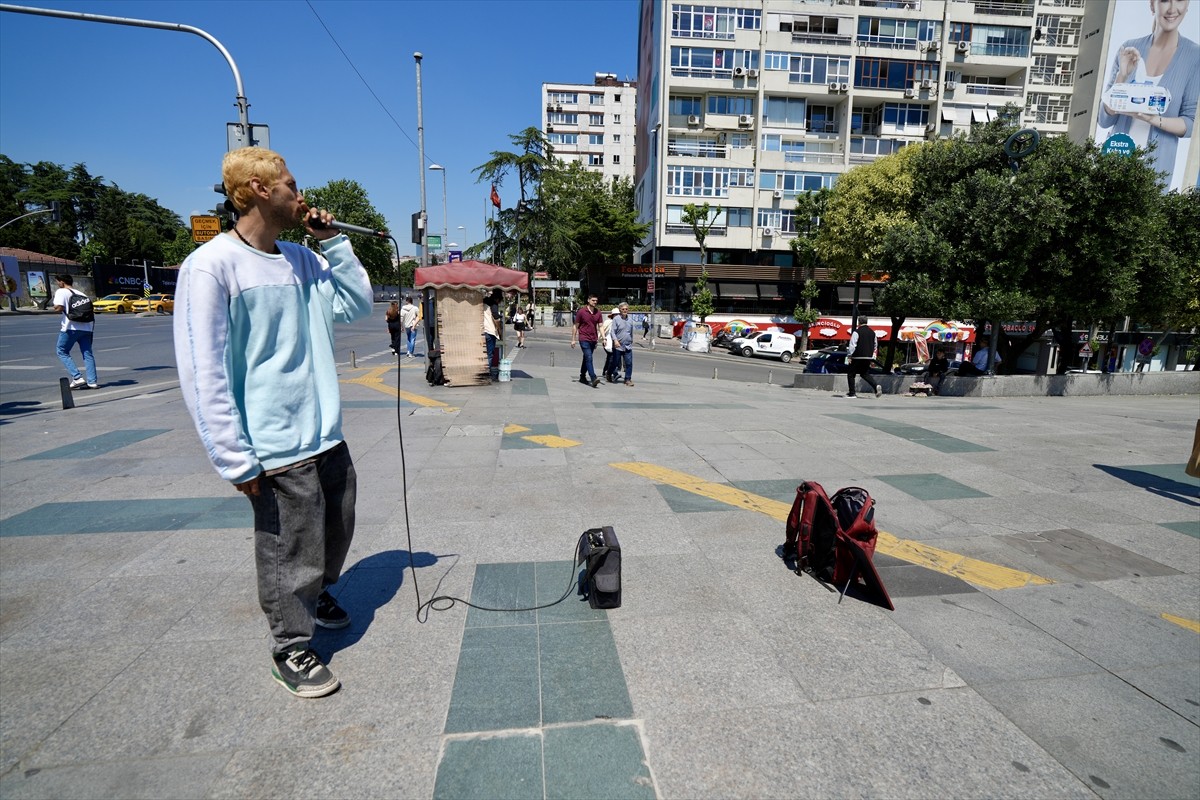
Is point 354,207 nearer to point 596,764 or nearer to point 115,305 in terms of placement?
point 115,305

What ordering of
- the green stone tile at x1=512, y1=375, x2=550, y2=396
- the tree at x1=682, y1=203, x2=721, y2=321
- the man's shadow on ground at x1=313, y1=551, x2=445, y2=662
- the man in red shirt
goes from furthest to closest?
the tree at x1=682, y1=203, x2=721, y2=321 → the man in red shirt → the green stone tile at x1=512, y1=375, x2=550, y2=396 → the man's shadow on ground at x1=313, y1=551, x2=445, y2=662

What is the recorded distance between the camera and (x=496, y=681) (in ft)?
8.96

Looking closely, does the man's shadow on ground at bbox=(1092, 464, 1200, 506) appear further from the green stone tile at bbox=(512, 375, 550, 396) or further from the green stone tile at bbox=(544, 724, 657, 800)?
the green stone tile at bbox=(512, 375, 550, 396)

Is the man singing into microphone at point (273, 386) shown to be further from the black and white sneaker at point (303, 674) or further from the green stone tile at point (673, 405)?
Result: the green stone tile at point (673, 405)

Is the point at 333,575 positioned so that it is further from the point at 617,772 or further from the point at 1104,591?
the point at 1104,591

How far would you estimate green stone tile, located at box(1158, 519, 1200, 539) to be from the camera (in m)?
5.03

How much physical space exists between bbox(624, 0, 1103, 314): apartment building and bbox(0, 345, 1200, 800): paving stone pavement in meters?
40.2

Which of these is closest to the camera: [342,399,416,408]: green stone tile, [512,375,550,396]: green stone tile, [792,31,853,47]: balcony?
[342,399,416,408]: green stone tile

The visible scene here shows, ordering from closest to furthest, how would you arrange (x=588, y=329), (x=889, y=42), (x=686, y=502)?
1. (x=686, y=502)
2. (x=588, y=329)
3. (x=889, y=42)

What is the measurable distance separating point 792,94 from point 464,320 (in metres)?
40.1

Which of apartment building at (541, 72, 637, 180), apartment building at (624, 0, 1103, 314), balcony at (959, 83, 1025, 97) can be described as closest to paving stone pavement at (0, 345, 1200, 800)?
apartment building at (624, 0, 1103, 314)

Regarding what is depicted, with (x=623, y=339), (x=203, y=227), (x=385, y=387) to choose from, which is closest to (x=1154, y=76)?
(x=623, y=339)

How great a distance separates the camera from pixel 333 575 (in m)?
2.93

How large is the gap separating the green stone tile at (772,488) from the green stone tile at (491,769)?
12.4 ft
